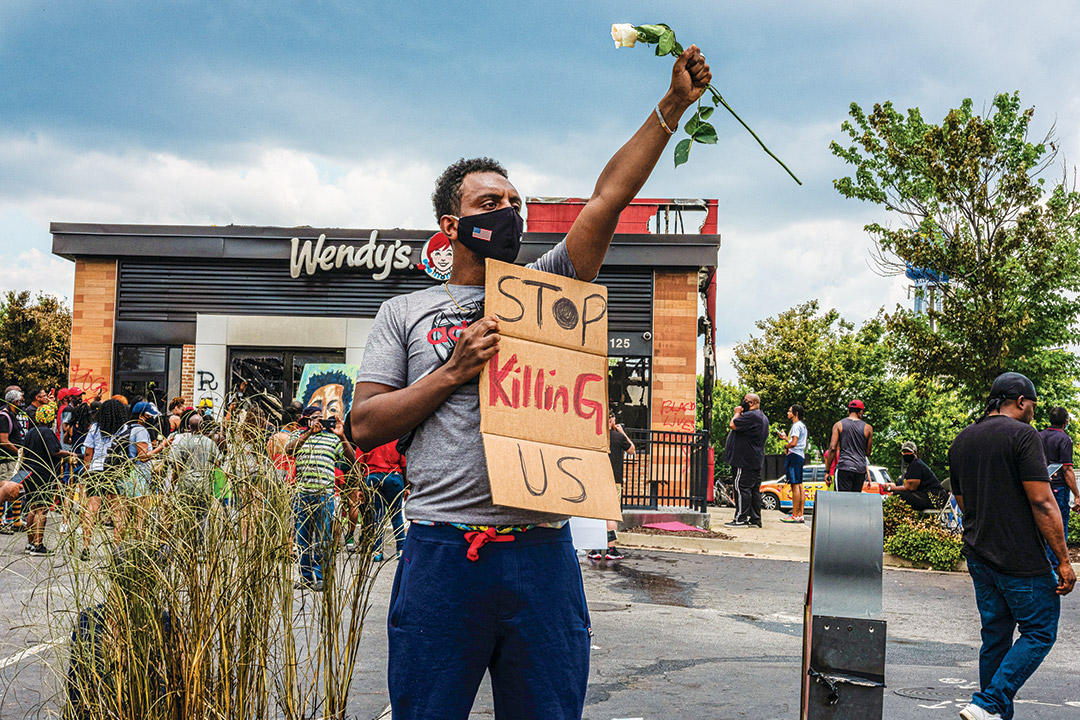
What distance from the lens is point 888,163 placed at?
16.2 meters

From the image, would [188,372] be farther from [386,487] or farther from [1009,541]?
[1009,541]

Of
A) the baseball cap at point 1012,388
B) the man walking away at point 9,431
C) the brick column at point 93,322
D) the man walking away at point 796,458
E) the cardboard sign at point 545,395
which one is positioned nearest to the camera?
the cardboard sign at point 545,395

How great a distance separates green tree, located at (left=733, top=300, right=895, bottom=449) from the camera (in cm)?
3428

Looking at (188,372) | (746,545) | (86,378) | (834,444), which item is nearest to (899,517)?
(746,545)

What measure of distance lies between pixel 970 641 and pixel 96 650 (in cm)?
672

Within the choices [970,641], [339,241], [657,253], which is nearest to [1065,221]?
[657,253]

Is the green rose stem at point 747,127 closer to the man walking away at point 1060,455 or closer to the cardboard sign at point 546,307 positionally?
the cardboard sign at point 546,307

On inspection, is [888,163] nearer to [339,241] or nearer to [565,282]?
[339,241]

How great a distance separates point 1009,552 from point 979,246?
1189 cm

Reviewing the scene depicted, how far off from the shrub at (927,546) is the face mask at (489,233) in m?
10.7

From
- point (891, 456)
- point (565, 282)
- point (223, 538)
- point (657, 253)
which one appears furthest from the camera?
point (891, 456)

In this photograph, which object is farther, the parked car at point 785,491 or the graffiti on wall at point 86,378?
the graffiti on wall at point 86,378

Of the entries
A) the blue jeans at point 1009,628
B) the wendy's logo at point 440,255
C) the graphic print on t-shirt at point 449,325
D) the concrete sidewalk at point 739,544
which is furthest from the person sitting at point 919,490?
the graphic print on t-shirt at point 449,325

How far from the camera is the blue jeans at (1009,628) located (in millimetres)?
4664
